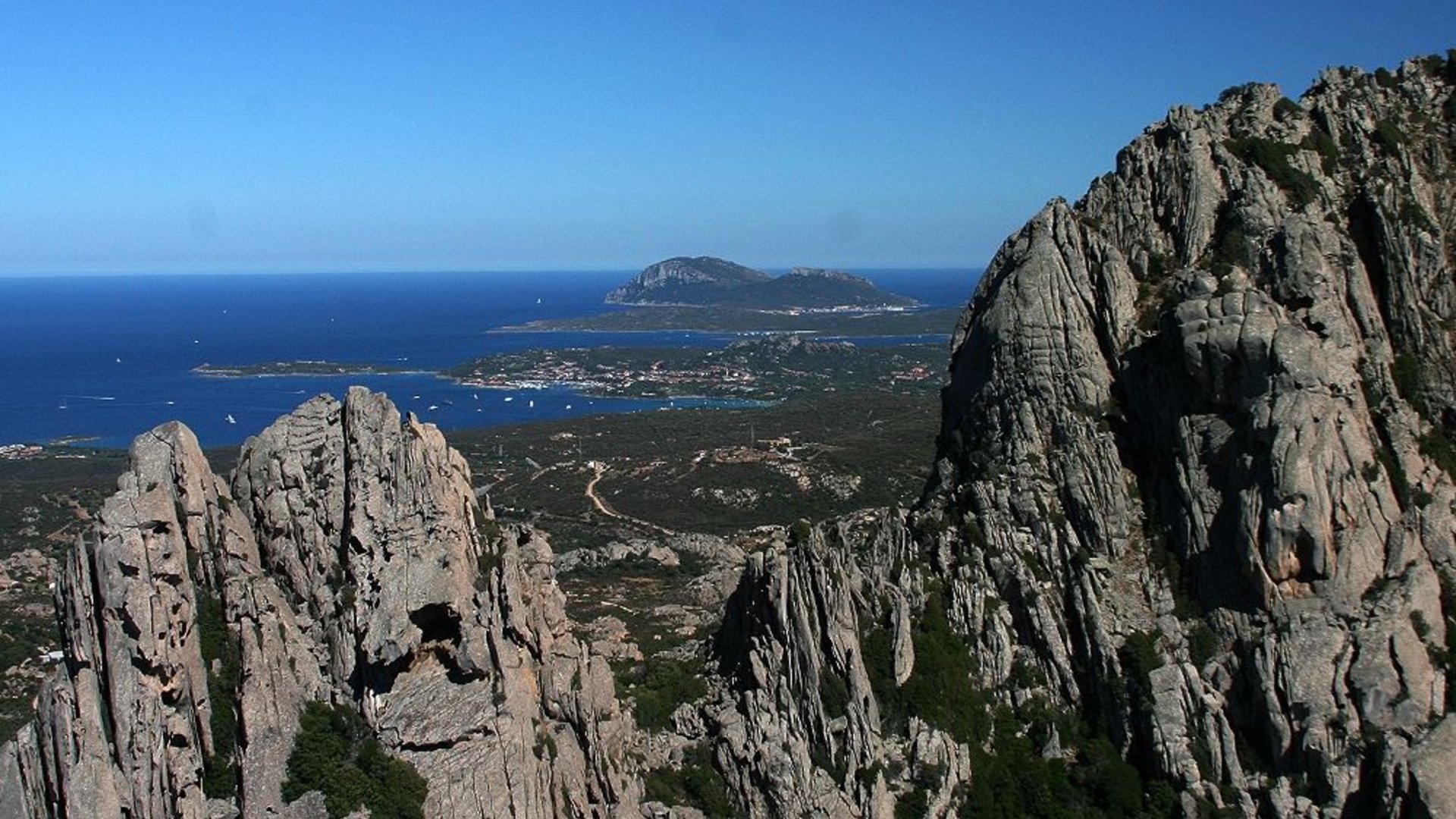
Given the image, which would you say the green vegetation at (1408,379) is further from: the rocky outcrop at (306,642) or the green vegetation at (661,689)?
the rocky outcrop at (306,642)

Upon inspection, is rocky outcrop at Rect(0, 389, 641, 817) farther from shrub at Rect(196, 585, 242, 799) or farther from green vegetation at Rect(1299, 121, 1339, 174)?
green vegetation at Rect(1299, 121, 1339, 174)

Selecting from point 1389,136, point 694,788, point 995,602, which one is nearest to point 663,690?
point 694,788

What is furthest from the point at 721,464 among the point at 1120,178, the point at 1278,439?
the point at 1278,439

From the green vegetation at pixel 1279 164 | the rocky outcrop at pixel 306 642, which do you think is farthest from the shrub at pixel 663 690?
the green vegetation at pixel 1279 164

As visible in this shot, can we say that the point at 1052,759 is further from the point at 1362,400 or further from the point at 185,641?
the point at 185,641

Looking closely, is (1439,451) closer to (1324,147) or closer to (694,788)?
(1324,147)

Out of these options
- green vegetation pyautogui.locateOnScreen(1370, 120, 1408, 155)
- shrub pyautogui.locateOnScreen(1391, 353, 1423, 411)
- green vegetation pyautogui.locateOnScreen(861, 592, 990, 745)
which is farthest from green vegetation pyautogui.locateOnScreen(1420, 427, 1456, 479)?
green vegetation pyautogui.locateOnScreen(861, 592, 990, 745)
